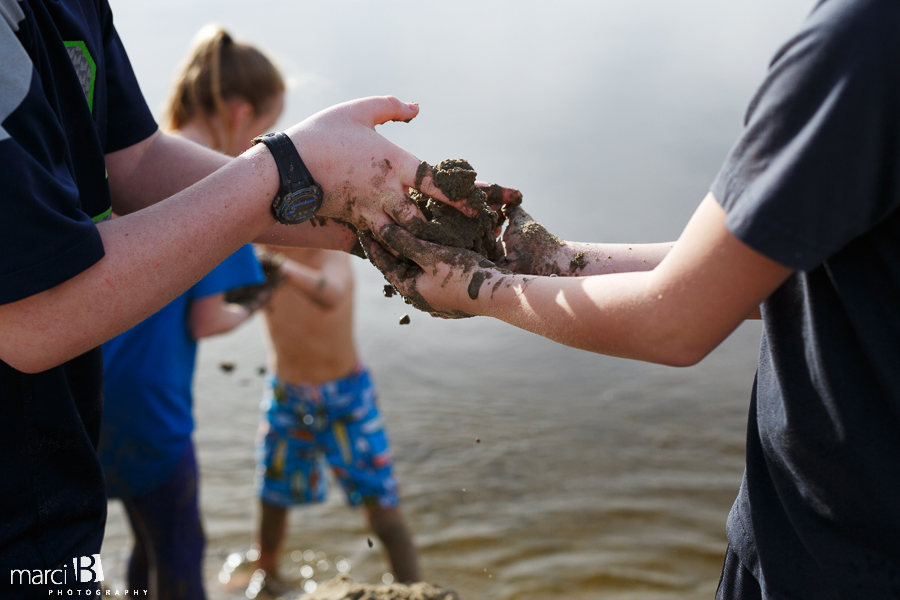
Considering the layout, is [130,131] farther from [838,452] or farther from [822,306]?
[838,452]

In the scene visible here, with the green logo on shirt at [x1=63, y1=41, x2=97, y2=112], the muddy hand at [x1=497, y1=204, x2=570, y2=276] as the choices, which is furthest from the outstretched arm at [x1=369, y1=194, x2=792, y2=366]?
the green logo on shirt at [x1=63, y1=41, x2=97, y2=112]

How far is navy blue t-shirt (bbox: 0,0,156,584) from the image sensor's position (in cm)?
109

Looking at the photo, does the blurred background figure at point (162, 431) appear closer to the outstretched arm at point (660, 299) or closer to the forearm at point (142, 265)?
the forearm at point (142, 265)

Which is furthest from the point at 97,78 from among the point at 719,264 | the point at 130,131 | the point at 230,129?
the point at 230,129

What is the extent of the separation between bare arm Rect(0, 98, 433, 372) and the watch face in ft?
0.12

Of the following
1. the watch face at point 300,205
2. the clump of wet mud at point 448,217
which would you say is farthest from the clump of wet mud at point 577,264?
the watch face at point 300,205

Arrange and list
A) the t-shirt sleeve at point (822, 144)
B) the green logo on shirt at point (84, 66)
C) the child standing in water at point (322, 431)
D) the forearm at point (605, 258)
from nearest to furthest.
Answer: the t-shirt sleeve at point (822, 144) → the green logo on shirt at point (84, 66) → the forearm at point (605, 258) → the child standing in water at point (322, 431)

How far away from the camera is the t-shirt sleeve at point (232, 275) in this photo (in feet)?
10.2

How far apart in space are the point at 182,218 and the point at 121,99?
0.65 metres

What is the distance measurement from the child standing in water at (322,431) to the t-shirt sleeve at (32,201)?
278 cm

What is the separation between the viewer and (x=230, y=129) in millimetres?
3596

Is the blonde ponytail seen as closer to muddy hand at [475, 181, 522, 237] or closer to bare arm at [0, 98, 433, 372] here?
bare arm at [0, 98, 433, 372]

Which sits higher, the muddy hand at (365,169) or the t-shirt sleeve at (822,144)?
the t-shirt sleeve at (822,144)

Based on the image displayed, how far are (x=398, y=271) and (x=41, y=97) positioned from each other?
90cm
